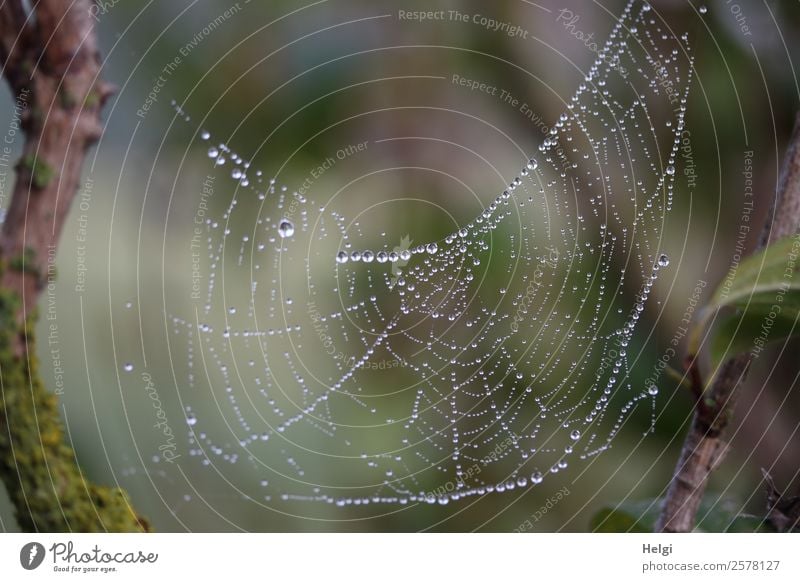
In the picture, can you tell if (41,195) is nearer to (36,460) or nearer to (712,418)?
(36,460)

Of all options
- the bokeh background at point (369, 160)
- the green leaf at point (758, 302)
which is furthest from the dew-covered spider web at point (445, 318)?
the green leaf at point (758, 302)

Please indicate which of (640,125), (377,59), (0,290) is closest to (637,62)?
(640,125)

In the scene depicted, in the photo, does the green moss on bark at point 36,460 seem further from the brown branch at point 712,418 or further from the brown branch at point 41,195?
the brown branch at point 712,418

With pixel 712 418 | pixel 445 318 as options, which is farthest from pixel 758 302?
pixel 445 318

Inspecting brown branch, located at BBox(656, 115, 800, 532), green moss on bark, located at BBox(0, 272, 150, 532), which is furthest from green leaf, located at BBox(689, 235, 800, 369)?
green moss on bark, located at BBox(0, 272, 150, 532)
